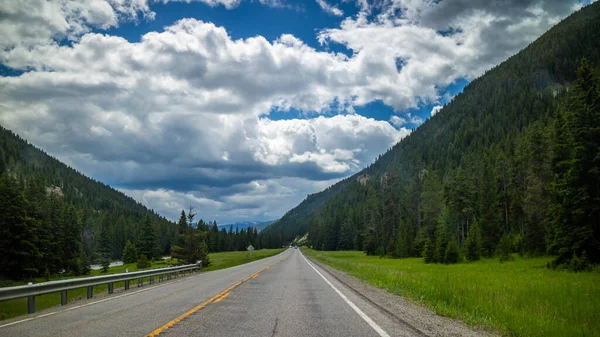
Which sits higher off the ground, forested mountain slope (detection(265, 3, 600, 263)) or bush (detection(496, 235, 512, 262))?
forested mountain slope (detection(265, 3, 600, 263))

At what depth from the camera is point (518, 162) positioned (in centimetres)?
6150

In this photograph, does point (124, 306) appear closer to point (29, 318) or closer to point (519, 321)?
point (29, 318)

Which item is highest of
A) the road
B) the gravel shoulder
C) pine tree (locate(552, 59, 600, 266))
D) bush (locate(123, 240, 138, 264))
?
pine tree (locate(552, 59, 600, 266))

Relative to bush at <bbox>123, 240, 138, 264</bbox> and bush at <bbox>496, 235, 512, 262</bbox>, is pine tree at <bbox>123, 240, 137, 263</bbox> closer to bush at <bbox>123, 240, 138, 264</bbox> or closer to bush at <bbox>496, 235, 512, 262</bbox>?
bush at <bbox>123, 240, 138, 264</bbox>

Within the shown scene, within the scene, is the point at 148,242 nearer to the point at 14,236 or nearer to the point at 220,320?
the point at 14,236

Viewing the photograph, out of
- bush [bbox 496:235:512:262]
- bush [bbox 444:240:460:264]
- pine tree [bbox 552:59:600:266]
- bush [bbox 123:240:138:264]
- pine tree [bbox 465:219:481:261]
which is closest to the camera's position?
pine tree [bbox 552:59:600:266]

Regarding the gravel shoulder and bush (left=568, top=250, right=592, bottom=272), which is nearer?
the gravel shoulder

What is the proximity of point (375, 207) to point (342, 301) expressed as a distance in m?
95.2

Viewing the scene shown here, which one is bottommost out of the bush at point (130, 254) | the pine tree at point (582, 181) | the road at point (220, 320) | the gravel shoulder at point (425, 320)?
the bush at point (130, 254)

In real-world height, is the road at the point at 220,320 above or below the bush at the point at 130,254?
above

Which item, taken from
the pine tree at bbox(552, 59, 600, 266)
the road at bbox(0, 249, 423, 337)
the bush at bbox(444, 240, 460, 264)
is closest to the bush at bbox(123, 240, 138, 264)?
the bush at bbox(444, 240, 460, 264)

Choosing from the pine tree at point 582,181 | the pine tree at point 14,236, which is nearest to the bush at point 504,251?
the pine tree at point 582,181

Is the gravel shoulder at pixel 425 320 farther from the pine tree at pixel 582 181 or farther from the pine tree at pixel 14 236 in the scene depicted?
the pine tree at pixel 14 236

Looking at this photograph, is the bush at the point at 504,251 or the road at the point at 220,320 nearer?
the road at the point at 220,320
